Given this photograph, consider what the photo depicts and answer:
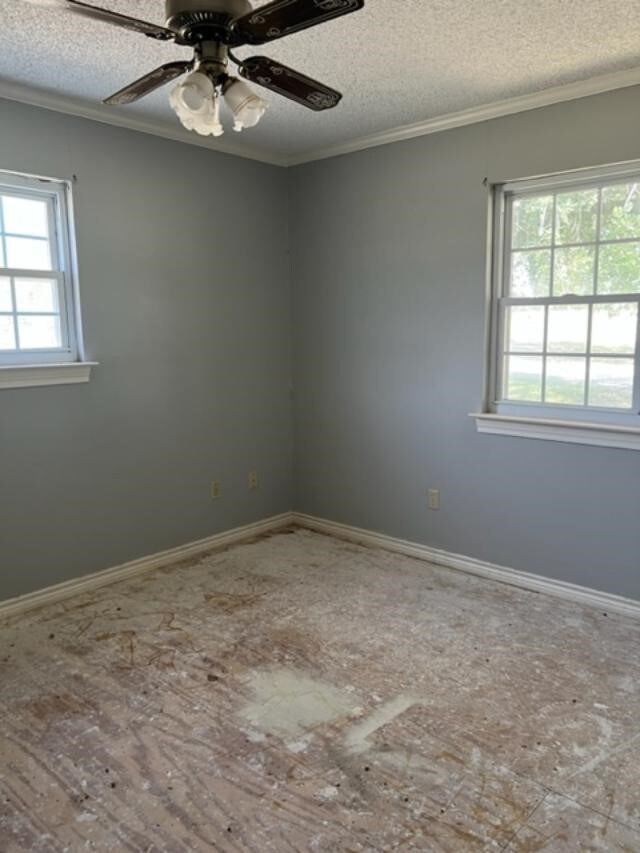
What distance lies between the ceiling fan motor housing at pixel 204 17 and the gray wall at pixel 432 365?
2003mm

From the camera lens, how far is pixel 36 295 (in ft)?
10.5

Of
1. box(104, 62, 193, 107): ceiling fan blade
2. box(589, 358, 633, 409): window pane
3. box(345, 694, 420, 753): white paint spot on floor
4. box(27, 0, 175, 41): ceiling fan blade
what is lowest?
box(345, 694, 420, 753): white paint spot on floor

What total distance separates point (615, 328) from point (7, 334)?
3.03m

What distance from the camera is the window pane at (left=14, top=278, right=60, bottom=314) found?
3.13 m

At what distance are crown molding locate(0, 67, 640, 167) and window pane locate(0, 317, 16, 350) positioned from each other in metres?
1.04

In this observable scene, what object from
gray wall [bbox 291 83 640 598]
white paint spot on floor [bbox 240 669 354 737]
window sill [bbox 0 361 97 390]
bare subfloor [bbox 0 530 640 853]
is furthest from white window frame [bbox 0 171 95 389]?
white paint spot on floor [bbox 240 669 354 737]

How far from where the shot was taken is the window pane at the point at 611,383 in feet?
10.1

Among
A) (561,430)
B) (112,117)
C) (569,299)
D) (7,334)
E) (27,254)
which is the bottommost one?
(561,430)

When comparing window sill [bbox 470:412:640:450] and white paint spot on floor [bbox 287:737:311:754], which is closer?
white paint spot on floor [bbox 287:737:311:754]

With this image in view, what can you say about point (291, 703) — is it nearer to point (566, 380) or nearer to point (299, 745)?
point (299, 745)

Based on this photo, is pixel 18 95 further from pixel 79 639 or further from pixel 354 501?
pixel 354 501

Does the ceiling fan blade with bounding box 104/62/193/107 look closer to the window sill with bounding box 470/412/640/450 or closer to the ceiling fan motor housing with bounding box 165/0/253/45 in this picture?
the ceiling fan motor housing with bounding box 165/0/253/45

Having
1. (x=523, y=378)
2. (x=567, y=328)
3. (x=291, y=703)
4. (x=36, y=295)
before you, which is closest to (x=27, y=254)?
(x=36, y=295)

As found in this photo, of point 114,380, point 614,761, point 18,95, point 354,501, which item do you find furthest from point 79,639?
point 18,95
